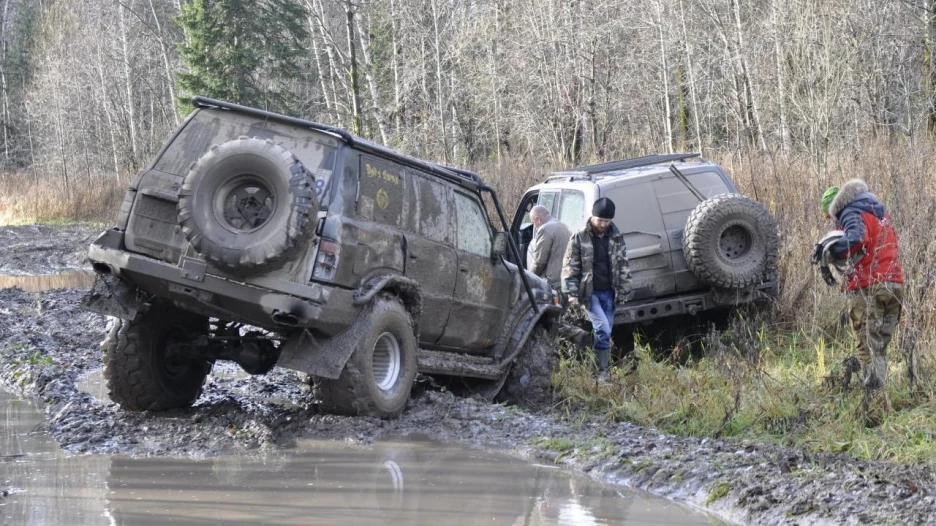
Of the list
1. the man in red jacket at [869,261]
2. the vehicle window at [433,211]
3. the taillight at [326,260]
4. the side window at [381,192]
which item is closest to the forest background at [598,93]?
the man in red jacket at [869,261]

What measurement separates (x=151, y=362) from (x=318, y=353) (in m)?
1.50

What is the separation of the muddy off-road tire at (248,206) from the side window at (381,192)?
1.91 feet

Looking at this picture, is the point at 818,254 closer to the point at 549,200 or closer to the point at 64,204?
the point at 549,200

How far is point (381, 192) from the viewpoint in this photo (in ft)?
24.9

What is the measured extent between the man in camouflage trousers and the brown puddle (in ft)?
39.0

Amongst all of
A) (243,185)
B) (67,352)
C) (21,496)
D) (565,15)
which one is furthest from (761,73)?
(21,496)

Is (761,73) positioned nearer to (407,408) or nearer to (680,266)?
(680,266)

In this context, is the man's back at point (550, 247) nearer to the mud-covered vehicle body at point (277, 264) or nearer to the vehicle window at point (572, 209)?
the vehicle window at point (572, 209)

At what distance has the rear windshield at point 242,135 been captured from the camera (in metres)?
7.29

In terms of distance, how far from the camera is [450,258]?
8.47m

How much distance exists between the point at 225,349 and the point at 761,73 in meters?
19.6

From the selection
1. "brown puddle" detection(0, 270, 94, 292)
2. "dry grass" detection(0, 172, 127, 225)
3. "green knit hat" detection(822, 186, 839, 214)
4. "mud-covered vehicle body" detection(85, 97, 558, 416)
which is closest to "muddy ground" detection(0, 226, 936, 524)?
"mud-covered vehicle body" detection(85, 97, 558, 416)

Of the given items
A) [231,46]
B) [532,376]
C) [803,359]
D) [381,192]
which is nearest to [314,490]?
[381,192]

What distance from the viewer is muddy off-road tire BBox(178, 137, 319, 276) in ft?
22.1
